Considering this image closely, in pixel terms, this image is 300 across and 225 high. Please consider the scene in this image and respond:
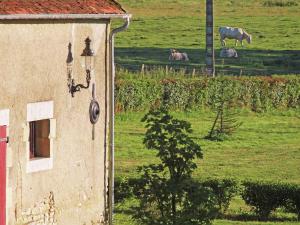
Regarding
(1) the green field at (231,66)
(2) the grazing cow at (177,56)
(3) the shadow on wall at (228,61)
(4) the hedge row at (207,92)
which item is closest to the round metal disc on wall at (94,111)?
(1) the green field at (231,66)

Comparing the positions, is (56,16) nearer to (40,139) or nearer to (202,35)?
(40,139)

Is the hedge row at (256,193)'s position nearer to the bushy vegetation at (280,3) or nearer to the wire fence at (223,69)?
the wire fence at (223,69)

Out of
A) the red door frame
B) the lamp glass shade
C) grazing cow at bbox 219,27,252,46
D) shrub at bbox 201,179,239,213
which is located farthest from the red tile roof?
grazing cow at bbox 219,27,252,46

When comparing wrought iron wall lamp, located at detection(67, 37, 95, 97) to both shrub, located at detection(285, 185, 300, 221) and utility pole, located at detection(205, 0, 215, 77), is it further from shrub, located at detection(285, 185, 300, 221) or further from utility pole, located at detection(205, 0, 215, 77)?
utility pole, located at detection(205, 0, 215, 77)

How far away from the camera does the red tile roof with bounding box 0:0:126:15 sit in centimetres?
1964

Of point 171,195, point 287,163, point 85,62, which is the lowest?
point 287,163

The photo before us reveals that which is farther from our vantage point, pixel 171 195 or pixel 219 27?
pixel 219 27

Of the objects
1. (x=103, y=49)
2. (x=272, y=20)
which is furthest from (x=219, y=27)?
(x=103, y=49)

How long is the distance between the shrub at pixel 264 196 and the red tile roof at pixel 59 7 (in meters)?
5.91

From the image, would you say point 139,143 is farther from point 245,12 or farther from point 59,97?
point 245,12

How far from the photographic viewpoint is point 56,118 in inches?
829

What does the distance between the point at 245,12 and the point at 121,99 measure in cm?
3158

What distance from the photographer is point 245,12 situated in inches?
2790

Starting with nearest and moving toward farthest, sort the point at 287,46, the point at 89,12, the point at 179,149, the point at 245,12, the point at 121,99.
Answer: the point at 179,149
the point at 89,12
the point at 121,99
the point at 287,46
the point at 245,12
